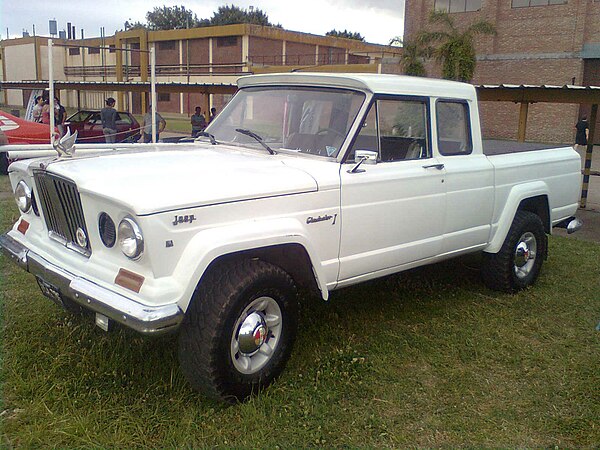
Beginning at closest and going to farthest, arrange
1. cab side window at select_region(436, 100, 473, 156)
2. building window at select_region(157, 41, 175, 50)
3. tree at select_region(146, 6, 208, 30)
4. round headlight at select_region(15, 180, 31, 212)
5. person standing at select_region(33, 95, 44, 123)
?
1. round headlight at select_region(15, 180, 31, 212)
2. cab side window at select_region(436, 100, 473, 156)
3. person standing at select_region(33, 95, 44, 123)
4. building window at select_region(157, 41, 175, 50)
5. tree at select_region(146, 6, 208, 30)

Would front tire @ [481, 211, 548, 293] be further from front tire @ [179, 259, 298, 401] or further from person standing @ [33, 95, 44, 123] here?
person standing @ [33, 95, 44, 123]

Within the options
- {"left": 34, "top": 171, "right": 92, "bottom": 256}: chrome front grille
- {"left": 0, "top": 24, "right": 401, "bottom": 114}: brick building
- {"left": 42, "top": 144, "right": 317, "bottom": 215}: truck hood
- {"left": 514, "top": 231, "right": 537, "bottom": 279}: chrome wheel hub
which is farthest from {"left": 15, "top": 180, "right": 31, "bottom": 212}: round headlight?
{"left": 0, "top": 24, "right": 401, "bottom": 114}: brick building

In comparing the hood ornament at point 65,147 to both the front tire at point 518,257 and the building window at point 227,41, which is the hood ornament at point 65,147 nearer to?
the front tire at point 518,257

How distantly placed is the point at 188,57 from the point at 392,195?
165 feet

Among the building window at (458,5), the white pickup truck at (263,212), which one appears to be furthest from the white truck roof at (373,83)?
the building window at (458,5)

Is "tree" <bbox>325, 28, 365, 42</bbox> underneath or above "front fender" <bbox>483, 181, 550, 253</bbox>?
above

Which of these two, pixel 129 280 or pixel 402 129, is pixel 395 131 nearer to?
pixel 402 129

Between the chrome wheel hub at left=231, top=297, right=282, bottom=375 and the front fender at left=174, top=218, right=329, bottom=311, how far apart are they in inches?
15.1

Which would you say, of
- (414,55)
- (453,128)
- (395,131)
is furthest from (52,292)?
(414,55)

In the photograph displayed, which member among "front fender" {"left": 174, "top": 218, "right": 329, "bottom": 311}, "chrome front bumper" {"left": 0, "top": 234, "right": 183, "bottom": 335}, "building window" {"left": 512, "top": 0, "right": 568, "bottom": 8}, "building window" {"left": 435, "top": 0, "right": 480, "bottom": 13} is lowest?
"chrome front bumper" {"left": 0, "top": 234, "right": 183, "bottom": 335}

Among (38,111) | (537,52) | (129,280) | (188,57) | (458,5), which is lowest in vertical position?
(129,280)

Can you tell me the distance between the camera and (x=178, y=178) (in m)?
3.47

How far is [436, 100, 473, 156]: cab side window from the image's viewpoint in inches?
200

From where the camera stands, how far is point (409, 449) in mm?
3324
